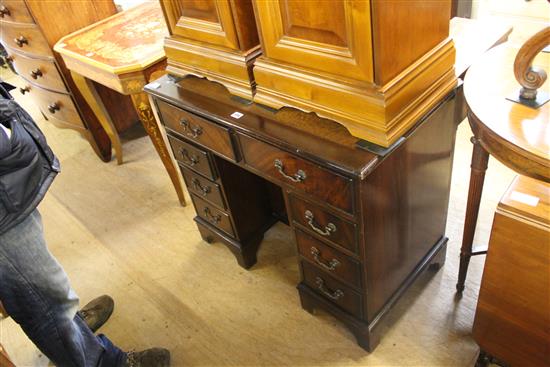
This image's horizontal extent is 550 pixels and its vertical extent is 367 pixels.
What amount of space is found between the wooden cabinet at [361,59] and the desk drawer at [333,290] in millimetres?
525

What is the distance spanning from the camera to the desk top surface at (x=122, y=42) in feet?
5.64

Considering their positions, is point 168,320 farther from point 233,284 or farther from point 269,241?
point 269,241

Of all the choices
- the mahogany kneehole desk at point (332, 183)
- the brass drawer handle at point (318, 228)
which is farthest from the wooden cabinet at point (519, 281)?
the brass drawer handle at point (318, 228)

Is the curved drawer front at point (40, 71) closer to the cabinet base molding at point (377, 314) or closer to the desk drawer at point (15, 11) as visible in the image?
the desk drawer at point (15, 11)

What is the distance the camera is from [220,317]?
64.4 inches

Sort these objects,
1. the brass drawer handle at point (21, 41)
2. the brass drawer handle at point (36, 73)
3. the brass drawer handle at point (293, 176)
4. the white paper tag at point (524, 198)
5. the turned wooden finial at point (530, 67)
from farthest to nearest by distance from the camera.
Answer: the brass drawer handle at point (36, 73), the brass drawer handle at point (21, 41), the brass drawer handle at point (293, 176), the white paper tag at point (524, 198), the turned wooden finial at point (530, 67)

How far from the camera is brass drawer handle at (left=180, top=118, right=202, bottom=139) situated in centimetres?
135

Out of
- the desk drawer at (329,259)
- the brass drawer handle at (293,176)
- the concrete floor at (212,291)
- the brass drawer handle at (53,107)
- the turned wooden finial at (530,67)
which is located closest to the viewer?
the turned wooden finial at (530,67)

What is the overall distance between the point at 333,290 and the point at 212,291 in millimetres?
560

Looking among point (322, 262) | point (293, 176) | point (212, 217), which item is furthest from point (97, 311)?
point (293, 176)

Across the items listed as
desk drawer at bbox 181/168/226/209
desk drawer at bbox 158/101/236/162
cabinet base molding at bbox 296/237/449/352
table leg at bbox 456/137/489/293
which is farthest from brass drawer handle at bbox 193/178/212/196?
table leg at bbox 456/137/489/293

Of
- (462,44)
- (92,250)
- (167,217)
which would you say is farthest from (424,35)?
(92,250)

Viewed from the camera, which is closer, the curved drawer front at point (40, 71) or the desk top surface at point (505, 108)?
the desk top surface at point (505, 108)

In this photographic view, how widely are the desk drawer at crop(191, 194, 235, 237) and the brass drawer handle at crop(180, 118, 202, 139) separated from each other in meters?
0.37
